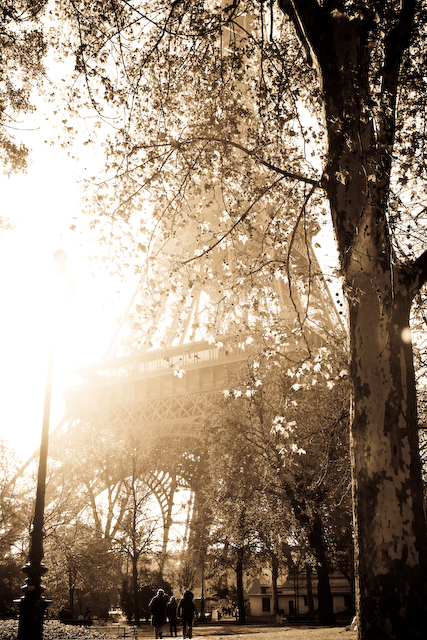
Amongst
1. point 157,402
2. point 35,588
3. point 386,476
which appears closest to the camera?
point 386,476

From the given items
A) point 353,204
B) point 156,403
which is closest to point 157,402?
point 156,403

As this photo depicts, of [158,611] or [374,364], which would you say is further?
[158,611]

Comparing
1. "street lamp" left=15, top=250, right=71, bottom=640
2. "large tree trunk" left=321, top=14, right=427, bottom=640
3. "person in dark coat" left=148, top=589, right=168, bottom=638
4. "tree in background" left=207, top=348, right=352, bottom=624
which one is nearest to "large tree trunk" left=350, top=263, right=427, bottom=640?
"large tree trunk" left=321, top=14, right=427, bottom=640

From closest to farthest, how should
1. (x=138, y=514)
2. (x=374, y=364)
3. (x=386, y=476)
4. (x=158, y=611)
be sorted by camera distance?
(x=386, y=476)
(x=374, y=364)
(x=158, y=611)
(x=138, y=514)

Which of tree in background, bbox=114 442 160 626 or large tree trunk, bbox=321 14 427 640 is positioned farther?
tree in background, bbox=114 442 160 626

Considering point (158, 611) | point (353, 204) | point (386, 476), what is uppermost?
point (353, 204)

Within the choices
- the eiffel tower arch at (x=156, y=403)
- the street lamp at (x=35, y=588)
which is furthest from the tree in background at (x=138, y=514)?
the street lamp at (x=35, y=588)

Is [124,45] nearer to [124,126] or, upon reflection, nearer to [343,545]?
[124,126]

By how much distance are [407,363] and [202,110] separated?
6708mm

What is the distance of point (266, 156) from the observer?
9.88 meters

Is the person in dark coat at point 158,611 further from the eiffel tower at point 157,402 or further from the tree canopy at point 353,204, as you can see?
the eiffel tower at point 157,402

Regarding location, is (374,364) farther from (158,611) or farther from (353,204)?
(158,611)

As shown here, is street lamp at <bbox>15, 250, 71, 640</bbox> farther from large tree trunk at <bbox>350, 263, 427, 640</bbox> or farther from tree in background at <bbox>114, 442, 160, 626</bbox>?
tree in background at <bbox>114, 442, 160, 626</bbox>

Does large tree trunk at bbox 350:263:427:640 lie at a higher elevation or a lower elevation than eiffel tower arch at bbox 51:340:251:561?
lower
